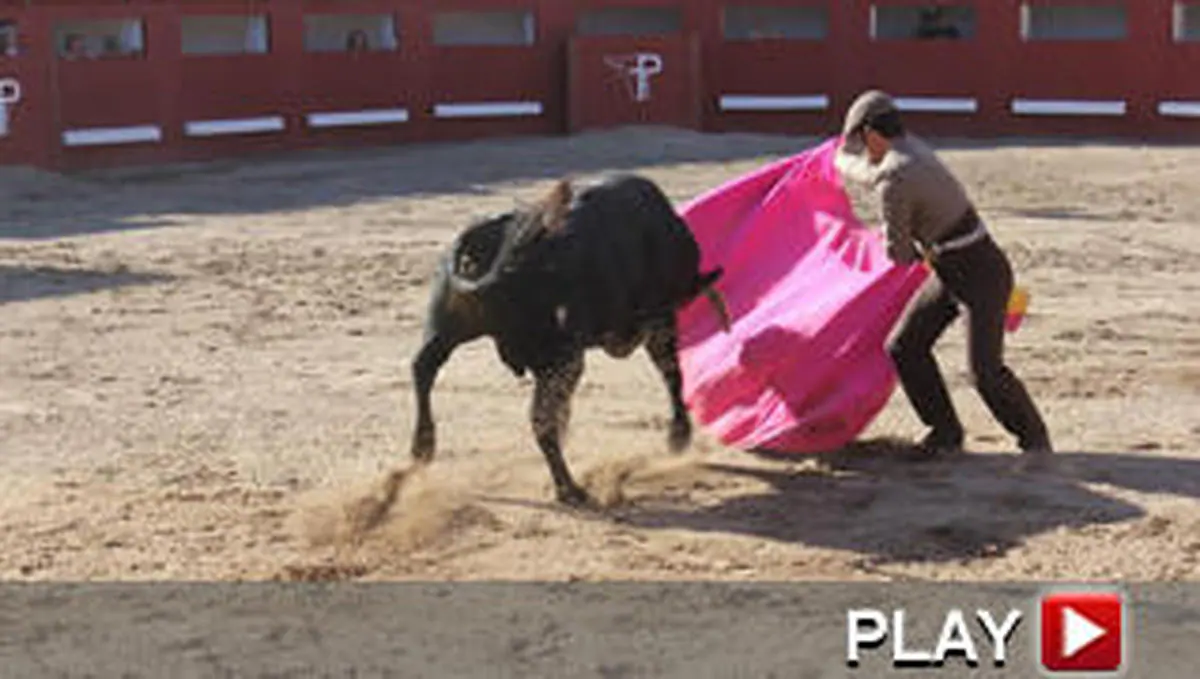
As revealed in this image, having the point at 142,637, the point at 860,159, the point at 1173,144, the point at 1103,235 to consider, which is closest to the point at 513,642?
the point at 142,637

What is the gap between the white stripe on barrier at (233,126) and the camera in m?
17.3

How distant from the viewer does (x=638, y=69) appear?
1894 cm

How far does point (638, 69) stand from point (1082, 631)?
1526 cm

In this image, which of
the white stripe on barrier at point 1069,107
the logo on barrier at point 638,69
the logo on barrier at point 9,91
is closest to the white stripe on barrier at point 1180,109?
the white stripe on barrier at point 1069,107

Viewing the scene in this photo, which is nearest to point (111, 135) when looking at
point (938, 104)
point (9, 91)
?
point (9, 91)

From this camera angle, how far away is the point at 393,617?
447 cm

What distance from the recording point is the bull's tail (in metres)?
6.14

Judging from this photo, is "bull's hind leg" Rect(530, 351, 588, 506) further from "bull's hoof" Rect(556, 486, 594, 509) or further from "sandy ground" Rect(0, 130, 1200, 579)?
"sandy ground" Rect(0, 130, 1200, 579)

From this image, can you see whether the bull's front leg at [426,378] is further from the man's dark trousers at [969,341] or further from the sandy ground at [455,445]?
the man's dark trousers at [969,341]

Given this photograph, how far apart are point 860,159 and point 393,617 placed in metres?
2.32

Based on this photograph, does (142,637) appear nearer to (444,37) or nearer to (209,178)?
(209,178)

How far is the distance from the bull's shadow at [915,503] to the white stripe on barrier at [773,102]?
1349cm

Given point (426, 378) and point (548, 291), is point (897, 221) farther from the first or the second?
point (426, 378)

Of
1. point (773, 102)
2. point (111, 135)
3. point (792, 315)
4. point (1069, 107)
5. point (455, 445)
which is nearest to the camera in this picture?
point (792, 315)
